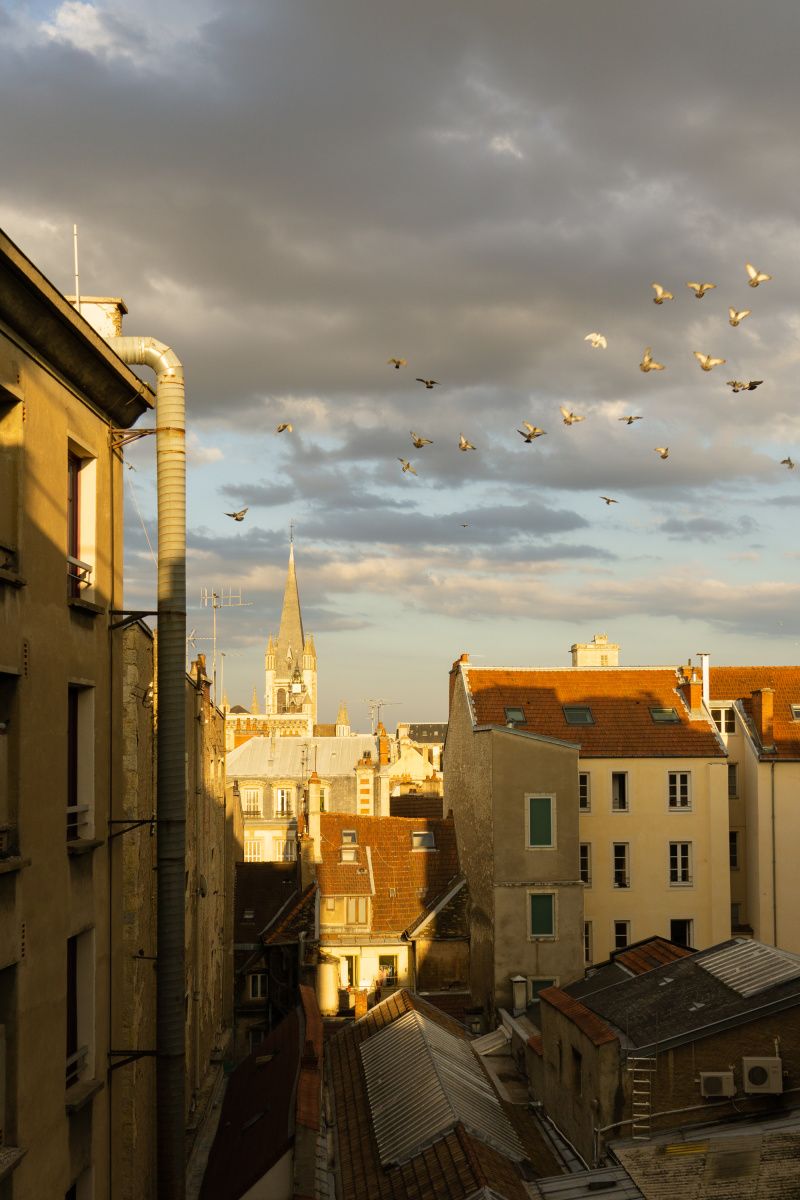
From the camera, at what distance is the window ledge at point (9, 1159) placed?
852cm

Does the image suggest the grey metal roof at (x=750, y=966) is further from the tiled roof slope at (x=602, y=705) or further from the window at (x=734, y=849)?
the window at (x=734, y=849)

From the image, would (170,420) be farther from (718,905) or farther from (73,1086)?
(718,905)

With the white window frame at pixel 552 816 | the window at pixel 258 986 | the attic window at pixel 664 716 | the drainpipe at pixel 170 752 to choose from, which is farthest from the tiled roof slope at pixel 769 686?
the drainpipe at pixel 170 752

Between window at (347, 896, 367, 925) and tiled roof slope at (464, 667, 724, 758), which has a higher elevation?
tiled roof slope at (464, 667, 724, 758)

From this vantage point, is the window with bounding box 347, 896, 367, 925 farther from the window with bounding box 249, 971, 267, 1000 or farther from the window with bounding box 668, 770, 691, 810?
the window with bounding box 668, 770, 691, 810

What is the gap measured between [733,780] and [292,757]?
49656 mm

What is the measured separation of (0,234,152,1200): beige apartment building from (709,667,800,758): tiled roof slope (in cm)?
3585

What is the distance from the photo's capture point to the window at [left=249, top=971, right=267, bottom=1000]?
38688mm

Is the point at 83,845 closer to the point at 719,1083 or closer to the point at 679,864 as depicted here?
the point at 719,1083

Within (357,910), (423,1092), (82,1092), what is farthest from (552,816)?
(82,1092)

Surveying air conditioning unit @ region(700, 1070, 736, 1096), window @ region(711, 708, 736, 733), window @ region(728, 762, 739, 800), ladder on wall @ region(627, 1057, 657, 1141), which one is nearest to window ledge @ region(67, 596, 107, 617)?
ladder on wall @ region(627, 1057, 657, 1141)

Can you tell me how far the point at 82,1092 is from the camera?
436 inches

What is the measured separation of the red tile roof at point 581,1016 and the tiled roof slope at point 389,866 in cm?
1418

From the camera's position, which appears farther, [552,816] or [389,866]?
[389,866]
